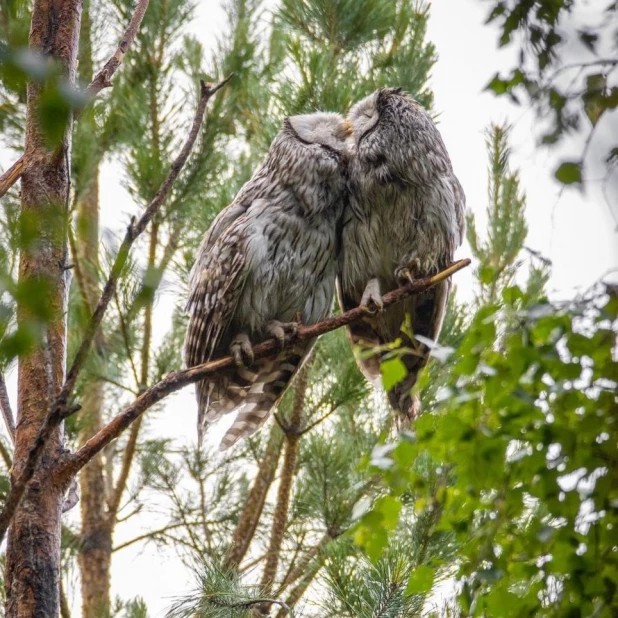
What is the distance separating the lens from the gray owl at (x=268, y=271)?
2.45m

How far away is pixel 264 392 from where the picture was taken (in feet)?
8.54

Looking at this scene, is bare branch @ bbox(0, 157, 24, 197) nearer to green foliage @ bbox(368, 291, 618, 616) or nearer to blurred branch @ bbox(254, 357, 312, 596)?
green foliage @ bbox(368, 291, 618, 616)

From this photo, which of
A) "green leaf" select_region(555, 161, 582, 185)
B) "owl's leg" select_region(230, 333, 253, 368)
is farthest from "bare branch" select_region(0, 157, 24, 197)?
"green leaf" select_region(555, 161, 582, 185)

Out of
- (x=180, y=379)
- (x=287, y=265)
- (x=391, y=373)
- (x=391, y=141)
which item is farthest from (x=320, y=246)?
(x=391, y=373)

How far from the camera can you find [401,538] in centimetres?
249

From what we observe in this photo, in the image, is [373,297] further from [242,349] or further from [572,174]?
[572,174]

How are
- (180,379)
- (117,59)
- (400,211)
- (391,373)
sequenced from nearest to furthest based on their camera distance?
1. (391,373)
2. (180,379)
3. (117,59)
4. (400,211)

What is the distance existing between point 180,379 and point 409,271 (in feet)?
2.84

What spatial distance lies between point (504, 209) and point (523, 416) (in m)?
2.36

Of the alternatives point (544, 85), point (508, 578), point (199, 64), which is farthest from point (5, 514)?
point (199, 64)

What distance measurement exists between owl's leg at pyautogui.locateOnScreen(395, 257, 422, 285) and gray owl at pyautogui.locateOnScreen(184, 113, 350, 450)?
217 millimetres

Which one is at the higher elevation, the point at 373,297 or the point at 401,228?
the point at 401,228

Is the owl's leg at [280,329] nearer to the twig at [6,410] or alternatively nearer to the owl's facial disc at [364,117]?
the owl's facial disc at [364,117]

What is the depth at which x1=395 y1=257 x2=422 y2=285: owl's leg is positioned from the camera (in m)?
2.41
